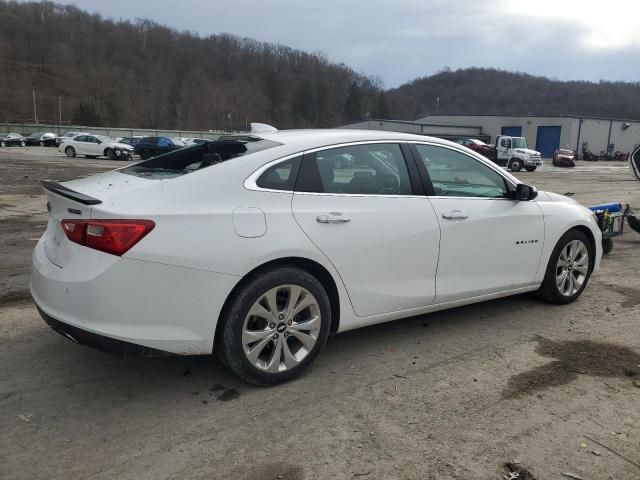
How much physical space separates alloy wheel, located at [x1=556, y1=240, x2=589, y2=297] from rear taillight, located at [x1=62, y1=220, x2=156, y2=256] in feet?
12.5

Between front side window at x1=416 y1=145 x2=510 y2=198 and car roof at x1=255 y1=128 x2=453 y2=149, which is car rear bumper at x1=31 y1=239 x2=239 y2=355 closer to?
car roof at x1=255 y1=128 x2=453 y2=149

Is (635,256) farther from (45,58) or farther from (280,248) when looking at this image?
(45,58)

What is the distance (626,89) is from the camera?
12381 cm

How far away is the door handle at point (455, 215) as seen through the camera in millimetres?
4255

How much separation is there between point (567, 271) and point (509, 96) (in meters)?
135

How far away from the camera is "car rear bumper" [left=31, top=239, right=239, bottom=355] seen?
309cm

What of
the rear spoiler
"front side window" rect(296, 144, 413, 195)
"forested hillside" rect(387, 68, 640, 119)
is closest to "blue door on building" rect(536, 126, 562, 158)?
"forested hillside" rect(387, 68, 640, 119)

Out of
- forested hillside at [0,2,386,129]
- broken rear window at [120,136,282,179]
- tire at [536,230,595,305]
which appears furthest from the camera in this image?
forested hillside at [0,2,386,129]

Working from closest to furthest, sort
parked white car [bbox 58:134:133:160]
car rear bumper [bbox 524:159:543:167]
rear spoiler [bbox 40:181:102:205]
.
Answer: rear spoiler [bbox 40:181:102:205]
car rear bumper [bbox 524:159:543:167]
parked white car [bbox 58:134:133:160]

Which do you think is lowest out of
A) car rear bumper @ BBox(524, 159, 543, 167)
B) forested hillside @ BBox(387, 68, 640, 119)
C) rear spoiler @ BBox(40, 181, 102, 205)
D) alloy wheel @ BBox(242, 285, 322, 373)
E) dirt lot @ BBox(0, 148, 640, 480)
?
dirt lot @ BBox(0, 148, 640, 480)

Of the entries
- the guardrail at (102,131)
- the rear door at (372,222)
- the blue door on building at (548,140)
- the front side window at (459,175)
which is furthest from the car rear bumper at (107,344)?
the guardrail at (102,131)

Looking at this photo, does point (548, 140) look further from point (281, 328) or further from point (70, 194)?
point (70, 194)

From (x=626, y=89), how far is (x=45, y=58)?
461 ft

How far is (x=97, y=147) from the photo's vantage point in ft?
121
